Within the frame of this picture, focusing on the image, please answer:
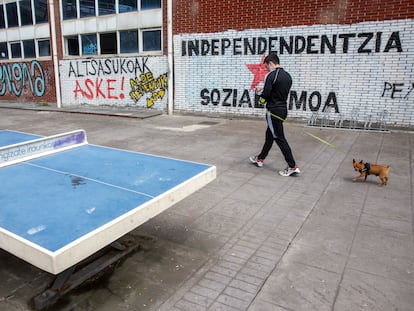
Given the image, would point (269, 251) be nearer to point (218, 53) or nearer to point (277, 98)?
point (277, 98)

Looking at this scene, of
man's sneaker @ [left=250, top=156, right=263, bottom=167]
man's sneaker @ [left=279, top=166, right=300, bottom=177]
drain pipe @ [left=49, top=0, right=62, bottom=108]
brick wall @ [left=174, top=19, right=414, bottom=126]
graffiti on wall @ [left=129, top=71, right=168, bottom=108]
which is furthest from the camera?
drain pipe @ [left=49, top=0, right=62, bottom=108]

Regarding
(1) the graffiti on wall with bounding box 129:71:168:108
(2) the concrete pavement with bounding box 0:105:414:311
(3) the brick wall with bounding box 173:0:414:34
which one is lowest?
(2) the concrete pavement with bounding box 0:105:414:311

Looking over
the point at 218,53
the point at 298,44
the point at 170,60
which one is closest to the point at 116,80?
the point at 170,60

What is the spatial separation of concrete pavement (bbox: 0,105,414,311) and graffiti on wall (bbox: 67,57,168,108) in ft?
23.7

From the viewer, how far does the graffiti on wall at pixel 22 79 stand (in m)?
16.6

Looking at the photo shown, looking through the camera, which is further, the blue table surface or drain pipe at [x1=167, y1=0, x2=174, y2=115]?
drain pipe at [x1=167, y1=0, x2=174, y2=115]

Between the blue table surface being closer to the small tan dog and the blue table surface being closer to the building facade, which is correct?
the small tan dog

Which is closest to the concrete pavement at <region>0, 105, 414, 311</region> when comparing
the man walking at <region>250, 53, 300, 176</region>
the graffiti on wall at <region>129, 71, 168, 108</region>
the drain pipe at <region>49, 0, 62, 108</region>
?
the man walking at <region>250, 53, 300, 176</region>

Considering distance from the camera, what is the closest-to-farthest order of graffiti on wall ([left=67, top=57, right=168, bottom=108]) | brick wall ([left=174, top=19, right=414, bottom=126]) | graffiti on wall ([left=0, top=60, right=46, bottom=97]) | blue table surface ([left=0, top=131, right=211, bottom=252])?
1. blue table surface ([left=0, top=131, right=211, bottom=252])
2. brick wall ([left=174, top=19, right=414, bottom=126])
3. graffiti on wall ([left=67, top=57, right=168, bottom=108])
4. graffiti on wall ([left=0, top=60, right=46, bottom=97])

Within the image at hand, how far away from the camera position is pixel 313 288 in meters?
2.96

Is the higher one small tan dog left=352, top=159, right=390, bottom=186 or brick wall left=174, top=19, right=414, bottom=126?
brick wall left=174, top=19, right=414, bottom=126

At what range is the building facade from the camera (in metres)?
9.34

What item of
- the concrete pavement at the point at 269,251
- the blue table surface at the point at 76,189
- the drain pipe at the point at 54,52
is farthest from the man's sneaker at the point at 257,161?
the drain pipe at the point at 54,52

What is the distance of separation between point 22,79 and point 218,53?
443 inches
